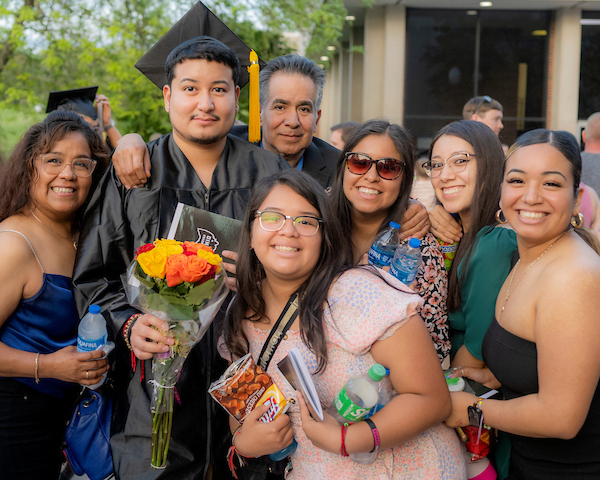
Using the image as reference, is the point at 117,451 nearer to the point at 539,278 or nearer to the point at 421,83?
the point at 539,278

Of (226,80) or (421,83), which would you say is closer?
(226,80)

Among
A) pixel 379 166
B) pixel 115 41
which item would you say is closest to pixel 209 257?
pixel 379 166

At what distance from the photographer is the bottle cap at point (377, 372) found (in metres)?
1.79

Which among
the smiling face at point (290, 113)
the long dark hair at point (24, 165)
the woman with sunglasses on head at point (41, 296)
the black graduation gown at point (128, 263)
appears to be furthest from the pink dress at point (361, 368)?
the smiling face at point (290, 113)

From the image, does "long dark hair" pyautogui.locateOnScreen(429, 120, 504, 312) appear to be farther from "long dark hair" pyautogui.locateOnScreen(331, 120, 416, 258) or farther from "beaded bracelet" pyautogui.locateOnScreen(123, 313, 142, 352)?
"beaded bracelet" pyautogui.locateOnScreen(123, 313, 142, 352)

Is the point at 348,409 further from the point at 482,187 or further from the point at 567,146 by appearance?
the point at 482,187

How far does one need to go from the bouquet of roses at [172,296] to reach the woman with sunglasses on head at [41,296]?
524mm

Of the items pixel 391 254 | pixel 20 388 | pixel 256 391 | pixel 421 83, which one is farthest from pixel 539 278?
pixel 421 83

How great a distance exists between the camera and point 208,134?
2.70 m

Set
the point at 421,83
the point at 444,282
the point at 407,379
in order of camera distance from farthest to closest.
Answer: the point at 421,83 → the point at 444,282 → the point at 407,379

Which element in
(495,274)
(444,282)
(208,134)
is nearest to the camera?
(495,274)

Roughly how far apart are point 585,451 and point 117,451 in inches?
75.0

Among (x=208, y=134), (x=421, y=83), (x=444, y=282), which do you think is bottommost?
(x=444, y=282)

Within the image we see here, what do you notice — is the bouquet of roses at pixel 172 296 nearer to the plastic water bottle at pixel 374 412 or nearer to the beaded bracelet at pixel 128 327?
the beaded bracelet at pixel 128 327
